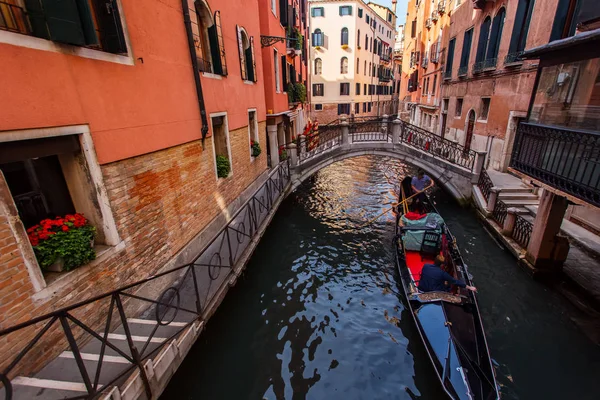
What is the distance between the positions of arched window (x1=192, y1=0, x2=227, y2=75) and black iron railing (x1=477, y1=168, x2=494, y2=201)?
9.02 meters

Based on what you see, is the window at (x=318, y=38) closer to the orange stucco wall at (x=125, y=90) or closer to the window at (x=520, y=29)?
the window at (x=520, y=29)

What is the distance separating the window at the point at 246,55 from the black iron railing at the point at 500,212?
8.85m

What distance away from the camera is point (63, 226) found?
355 centimetres

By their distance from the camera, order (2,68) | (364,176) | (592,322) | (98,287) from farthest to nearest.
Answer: (364,176), (592,322), (98,287), (2,68)

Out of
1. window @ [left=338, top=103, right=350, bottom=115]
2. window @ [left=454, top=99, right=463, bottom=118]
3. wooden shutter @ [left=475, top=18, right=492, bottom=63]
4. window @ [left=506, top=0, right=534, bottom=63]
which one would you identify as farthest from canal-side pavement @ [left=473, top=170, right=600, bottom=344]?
window @ [left=338, top=103, right=350, bottom=115]

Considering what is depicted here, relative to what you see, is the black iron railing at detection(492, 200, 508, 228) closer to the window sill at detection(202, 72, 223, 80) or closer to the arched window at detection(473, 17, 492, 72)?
the arched window at detection(473, 17, 492, 72)

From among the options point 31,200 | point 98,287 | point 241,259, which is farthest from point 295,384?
point 31,200

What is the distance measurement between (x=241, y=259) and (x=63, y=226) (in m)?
3.60

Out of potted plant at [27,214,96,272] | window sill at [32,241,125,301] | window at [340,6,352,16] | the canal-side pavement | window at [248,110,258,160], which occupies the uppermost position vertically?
window at [340,6,352,16]

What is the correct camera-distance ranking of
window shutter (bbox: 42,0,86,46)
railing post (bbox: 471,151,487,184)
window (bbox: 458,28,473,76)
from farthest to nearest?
window (bbox: 458,28,473,76) < railing post (bbox: 471,151,487,184) < window shutter (bbox: 42,0,86,46)

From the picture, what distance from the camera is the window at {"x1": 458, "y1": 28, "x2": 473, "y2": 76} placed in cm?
1421

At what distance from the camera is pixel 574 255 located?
23.1 feet

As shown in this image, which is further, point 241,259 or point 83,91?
point 241,259

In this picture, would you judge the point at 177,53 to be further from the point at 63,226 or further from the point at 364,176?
the point at 364,176
